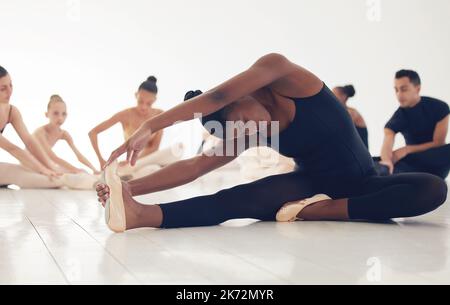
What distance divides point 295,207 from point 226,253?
1.91 ft

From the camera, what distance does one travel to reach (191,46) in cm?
595

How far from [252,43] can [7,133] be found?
233 centimetres

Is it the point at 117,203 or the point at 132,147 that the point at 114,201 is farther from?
the point at 132,147

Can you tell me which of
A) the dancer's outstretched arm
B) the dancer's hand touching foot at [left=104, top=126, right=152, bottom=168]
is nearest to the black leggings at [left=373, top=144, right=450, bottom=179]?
the dancer's outstretched arm

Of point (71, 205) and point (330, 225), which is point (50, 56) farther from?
point (330, 225)

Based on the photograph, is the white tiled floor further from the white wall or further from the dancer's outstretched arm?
the white wall

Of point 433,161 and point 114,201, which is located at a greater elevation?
point 114,201

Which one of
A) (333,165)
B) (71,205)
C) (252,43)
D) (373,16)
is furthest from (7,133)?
(333,165)

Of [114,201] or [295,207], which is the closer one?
[114,201]

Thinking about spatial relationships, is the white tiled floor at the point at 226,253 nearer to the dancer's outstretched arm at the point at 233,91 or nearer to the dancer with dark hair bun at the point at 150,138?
the dancer's outstretched arm at the point at 233,91

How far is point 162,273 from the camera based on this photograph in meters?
1.25

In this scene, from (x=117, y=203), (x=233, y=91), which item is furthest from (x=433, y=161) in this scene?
(x=117, y=203)

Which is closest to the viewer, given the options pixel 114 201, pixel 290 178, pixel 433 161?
pixel 114 201

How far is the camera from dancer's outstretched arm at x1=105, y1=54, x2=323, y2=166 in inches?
62.7
